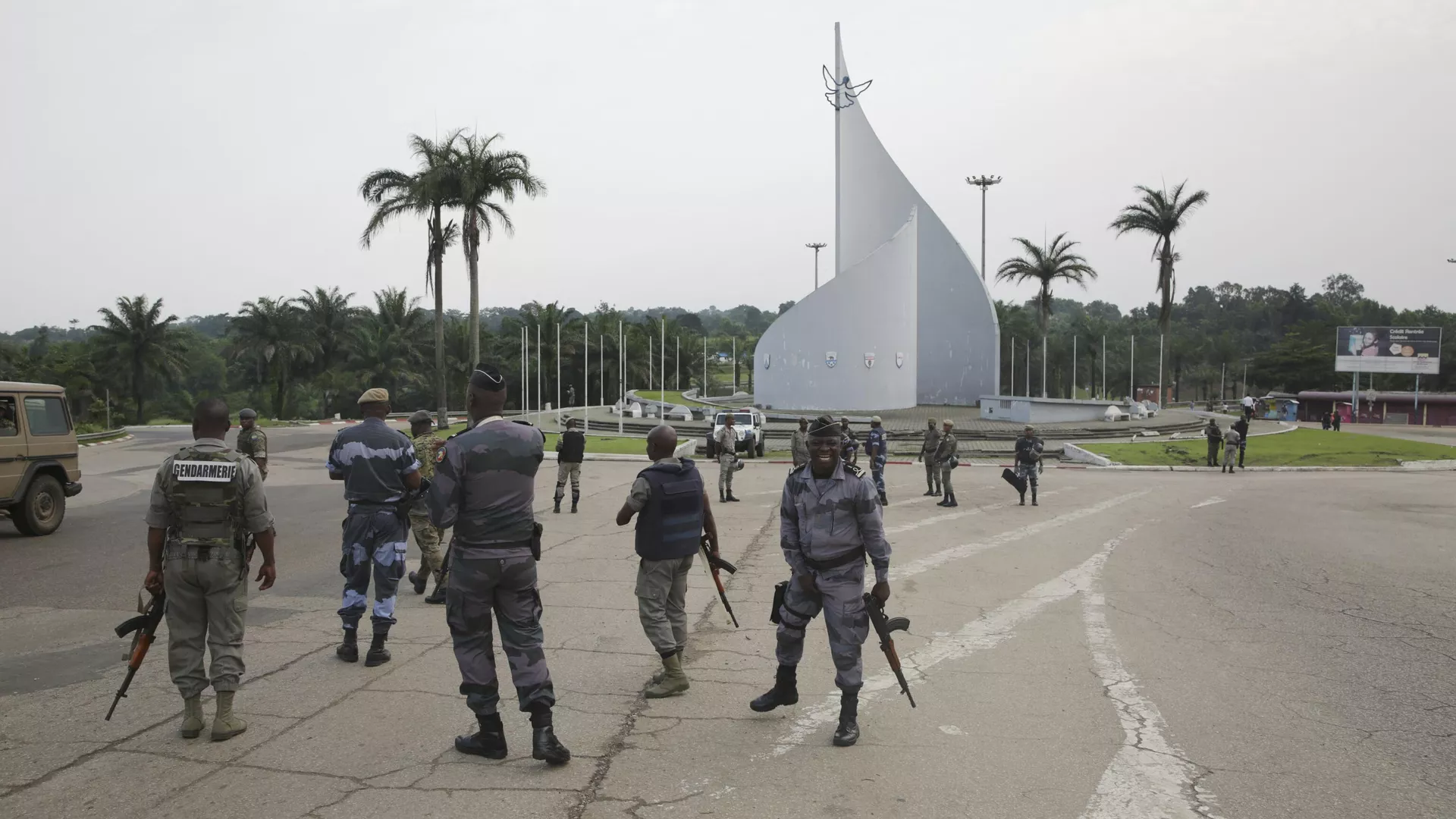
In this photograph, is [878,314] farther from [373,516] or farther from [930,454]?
[373,516]

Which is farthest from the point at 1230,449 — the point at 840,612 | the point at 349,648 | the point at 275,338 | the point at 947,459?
the point at 275,338

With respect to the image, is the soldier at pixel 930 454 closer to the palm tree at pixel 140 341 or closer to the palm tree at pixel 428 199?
the palm tree at pixel 428 199

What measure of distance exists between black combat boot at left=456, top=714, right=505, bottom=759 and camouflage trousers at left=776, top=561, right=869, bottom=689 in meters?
1.55

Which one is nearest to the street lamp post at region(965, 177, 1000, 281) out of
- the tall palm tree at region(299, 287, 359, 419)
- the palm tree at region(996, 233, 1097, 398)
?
the palm tree at region(996, 233, 1097, 398)

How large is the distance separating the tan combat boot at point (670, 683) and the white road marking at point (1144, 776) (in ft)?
7.52

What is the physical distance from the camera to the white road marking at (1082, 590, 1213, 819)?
384cm

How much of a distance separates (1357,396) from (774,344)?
35.1 meters

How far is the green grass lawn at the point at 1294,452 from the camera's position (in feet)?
86.0

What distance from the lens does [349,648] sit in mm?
5980

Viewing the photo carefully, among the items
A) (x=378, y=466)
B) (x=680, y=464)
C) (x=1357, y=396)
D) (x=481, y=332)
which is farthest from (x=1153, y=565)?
(x=481, y=332)

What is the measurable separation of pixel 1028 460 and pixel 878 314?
1051 inches

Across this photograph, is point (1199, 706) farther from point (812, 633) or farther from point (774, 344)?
point (774, 344)

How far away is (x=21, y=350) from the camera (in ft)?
175

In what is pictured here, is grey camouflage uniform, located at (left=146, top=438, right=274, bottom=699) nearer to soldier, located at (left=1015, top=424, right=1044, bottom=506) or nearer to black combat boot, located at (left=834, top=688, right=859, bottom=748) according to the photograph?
black combat boot, located at (left=834, top=688, right=859, bottom=748)
